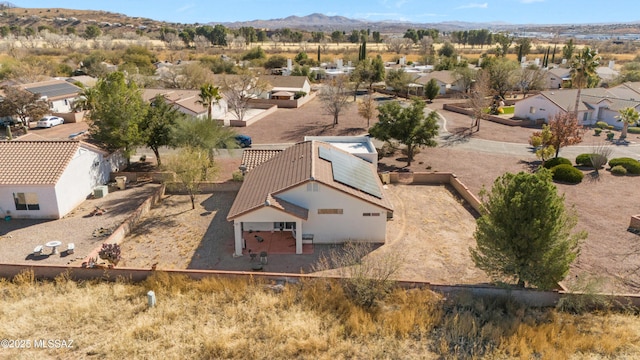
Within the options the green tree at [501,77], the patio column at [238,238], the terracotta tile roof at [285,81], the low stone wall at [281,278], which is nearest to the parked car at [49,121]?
the terracotta tile roof at [285,81]

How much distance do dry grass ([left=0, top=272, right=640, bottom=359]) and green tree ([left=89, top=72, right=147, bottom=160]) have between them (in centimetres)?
1724

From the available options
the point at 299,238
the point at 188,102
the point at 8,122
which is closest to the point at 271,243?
the point at 299,238

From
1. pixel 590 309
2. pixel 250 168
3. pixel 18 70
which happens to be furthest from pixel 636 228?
pixel 18 70

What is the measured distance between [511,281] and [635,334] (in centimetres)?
503

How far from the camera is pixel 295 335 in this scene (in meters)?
17.1

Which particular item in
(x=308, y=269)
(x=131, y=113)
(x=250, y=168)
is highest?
(x=131, y=113)

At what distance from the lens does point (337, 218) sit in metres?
25.5

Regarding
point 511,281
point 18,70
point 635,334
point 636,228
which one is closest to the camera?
point 635,334

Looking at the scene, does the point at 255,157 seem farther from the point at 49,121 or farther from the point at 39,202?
the point at 49,121

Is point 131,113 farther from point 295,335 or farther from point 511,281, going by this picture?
point 511,281

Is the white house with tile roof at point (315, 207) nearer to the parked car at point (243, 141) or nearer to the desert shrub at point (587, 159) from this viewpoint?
the parked car at point (243, 141)

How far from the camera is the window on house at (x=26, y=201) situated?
2870cm

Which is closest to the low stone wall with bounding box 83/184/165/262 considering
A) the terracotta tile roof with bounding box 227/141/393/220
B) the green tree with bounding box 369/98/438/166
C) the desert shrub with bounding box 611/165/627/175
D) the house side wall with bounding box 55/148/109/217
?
the house side wall with bounding box 55/148/109/217

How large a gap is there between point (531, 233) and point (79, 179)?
2914 centimetres
